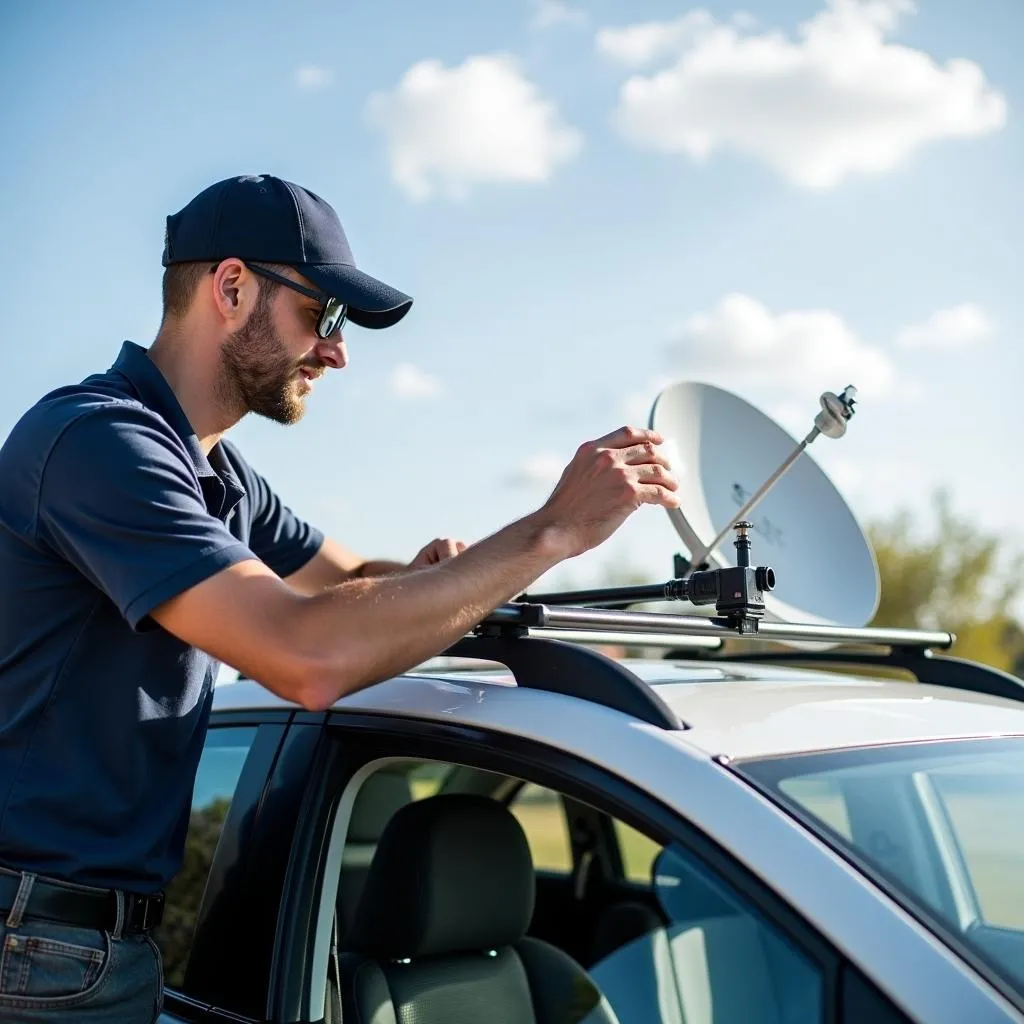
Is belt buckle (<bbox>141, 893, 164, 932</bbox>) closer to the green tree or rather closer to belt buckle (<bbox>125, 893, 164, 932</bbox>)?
belt buckle (<bbox>125, 893, 164, 932</bbox>)

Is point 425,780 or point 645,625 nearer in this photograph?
point 645,625

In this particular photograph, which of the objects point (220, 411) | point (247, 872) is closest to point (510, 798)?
point (247, 872)

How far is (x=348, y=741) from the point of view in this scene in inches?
89.6

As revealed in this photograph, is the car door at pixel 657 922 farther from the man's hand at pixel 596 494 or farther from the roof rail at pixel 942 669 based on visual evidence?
the roof rail at pixel 942 669

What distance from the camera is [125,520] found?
73.5 inches

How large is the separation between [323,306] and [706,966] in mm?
1406

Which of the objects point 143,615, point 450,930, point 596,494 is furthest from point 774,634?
point 143,615

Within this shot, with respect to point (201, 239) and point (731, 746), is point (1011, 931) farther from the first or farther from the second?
point (201, 239)

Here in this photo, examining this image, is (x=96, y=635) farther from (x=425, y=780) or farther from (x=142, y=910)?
(x=425, y=780)

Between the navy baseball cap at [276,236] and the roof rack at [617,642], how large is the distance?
27.2 inches

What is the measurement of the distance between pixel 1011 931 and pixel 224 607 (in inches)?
52.6

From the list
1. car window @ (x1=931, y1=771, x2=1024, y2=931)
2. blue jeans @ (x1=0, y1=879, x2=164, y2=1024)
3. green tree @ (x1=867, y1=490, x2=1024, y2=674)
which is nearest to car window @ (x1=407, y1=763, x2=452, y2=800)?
blue jeans @ (x1=0, y1=879, x2=164, y2=1024)

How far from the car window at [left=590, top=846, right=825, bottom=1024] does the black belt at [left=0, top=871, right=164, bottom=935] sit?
91 centimetres

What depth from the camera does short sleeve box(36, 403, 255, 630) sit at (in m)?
1.84
